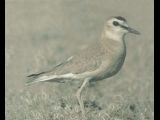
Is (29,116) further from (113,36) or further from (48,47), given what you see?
(48,47)

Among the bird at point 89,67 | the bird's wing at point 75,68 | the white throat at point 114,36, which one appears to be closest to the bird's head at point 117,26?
the white throat at point 114,36

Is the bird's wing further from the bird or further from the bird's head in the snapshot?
the bird's head

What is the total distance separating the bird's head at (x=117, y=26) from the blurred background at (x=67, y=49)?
89 centimetres

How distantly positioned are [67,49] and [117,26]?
5.17m

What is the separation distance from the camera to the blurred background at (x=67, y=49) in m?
10.2

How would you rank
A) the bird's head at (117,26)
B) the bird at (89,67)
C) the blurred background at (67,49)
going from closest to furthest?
the bird at (89,67), the bird's head at (117,26), the blurred background at (67,49)

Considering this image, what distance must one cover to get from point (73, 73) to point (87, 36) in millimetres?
6500

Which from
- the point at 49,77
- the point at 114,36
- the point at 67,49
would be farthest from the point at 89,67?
the point at 67,49

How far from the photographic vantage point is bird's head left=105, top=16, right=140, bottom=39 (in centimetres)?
1011

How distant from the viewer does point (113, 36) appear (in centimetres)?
1020

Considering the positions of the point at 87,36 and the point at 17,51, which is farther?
the point at 87,36

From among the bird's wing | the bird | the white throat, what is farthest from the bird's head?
the bird's wing

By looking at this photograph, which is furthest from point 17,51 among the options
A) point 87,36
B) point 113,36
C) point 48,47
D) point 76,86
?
point 113,36

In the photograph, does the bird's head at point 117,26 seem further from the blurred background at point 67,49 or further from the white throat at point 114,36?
the blurred background at point 67,49
